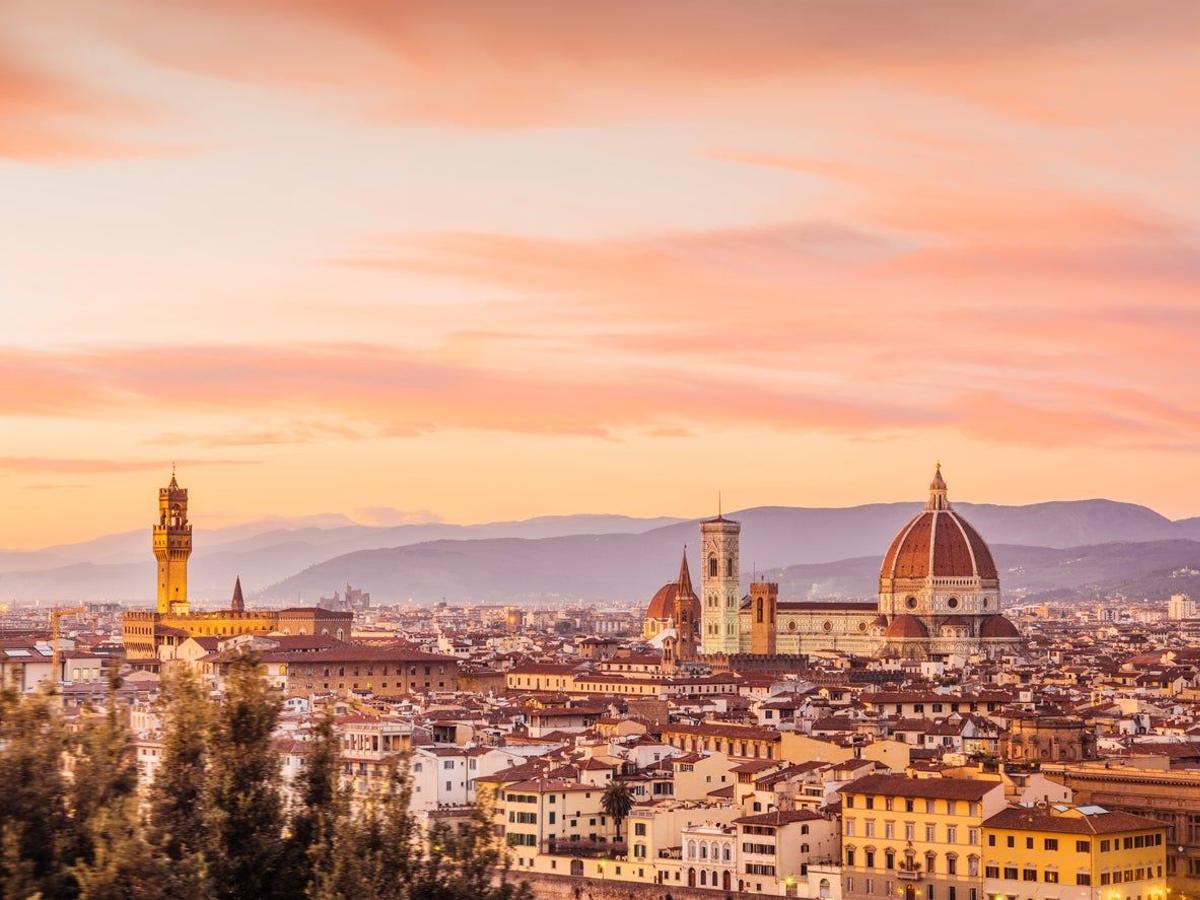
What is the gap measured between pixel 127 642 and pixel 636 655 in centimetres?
2555

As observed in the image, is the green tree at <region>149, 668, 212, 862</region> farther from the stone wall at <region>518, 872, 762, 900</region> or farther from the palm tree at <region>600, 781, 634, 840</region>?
the palm tree at <region>600, 781, 634, 840</region>

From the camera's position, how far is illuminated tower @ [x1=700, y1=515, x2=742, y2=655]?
13838cm

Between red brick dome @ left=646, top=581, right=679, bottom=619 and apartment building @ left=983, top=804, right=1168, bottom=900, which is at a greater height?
red brick dome @ left=646, top=581, right=679, bottom=619

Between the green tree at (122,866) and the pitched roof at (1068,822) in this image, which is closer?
the green tree at (122,866)

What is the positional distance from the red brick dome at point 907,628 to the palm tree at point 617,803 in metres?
73.9

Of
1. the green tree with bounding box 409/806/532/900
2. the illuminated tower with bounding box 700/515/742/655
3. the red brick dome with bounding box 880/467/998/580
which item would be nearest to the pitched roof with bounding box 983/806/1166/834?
the green tree with bounding box 409/806/532/900

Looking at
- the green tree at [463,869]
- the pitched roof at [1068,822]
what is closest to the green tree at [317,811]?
the green tree at [463,869]

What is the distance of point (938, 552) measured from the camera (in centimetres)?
13538

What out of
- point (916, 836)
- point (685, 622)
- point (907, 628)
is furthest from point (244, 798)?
point (907, 628)

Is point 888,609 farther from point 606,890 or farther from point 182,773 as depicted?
point 182,773

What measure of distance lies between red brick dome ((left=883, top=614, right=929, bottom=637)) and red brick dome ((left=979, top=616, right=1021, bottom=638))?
375cm

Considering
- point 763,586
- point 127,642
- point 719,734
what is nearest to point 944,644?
point 763,586

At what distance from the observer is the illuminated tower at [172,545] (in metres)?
133

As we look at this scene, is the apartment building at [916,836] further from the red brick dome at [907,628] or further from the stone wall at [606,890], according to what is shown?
the red brick dome at [907,628]
